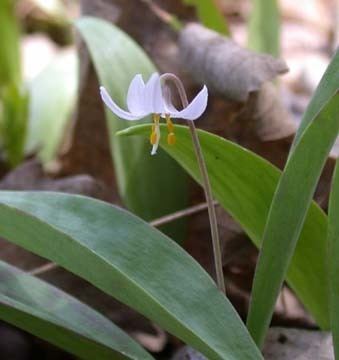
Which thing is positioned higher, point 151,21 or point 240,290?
point 151,21

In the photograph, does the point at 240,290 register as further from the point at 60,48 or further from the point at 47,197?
the point at 60,48

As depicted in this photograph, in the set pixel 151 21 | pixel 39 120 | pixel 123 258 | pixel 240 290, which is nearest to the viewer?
pixel 123 258

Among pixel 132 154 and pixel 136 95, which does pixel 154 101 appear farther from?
pixel 132 154

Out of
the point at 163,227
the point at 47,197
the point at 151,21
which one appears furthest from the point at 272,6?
the point at 47,197

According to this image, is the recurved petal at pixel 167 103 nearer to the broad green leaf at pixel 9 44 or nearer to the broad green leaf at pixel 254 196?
the broad green leaf at pixel 254 196

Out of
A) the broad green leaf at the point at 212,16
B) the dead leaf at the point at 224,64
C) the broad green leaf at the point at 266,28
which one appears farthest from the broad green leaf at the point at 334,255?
the broad green leaf at the point at 266,28

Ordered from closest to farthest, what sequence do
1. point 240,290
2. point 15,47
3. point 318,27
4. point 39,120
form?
1. point 240,290
2. point 39,120
3. point 15,47
4. point 318,27

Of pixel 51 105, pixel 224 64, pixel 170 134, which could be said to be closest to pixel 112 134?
pixel 224 64

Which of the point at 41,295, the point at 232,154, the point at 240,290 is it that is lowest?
the point at 240,290
